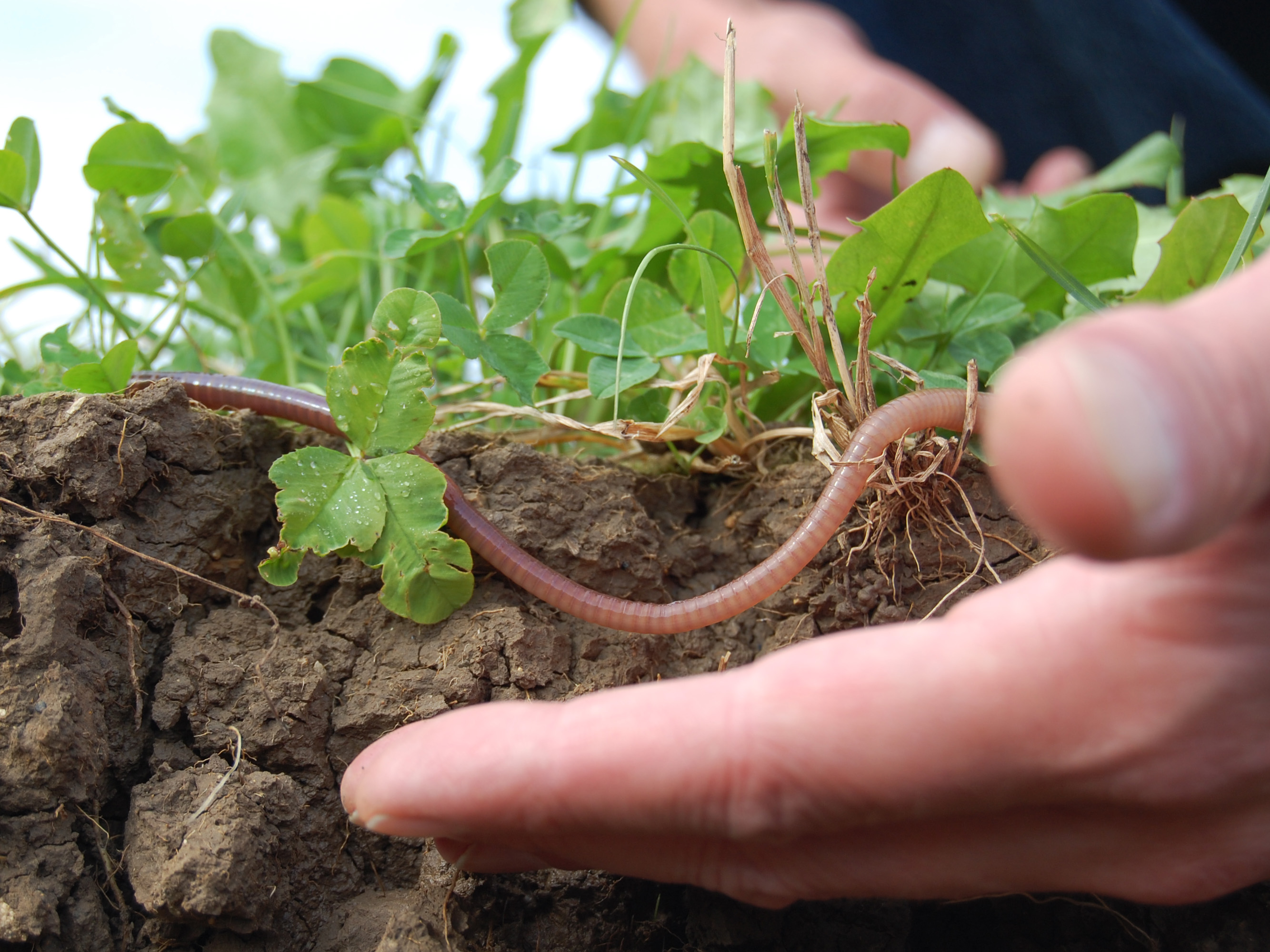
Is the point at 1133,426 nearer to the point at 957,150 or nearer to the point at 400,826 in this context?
the point at 400,826

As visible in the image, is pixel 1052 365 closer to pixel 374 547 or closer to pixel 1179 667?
pixel 1179 667

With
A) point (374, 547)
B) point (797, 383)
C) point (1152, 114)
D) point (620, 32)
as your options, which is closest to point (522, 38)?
point (620, 32)

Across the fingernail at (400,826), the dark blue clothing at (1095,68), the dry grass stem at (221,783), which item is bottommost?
the dry grass stem at (221,783)

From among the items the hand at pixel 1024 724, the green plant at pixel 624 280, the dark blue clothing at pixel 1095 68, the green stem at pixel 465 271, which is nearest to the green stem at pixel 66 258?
the green plant at pixel 624 280

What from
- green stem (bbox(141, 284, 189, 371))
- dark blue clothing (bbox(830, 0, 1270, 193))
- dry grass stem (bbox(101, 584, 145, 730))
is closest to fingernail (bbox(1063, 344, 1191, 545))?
dry grass stem (bbox(101, 584, 145, 730))

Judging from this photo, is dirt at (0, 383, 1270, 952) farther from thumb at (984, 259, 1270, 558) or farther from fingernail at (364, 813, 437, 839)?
thumb at (984, 259, 1270, 558)

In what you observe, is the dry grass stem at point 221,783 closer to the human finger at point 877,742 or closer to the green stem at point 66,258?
the human finger at point 877,742
